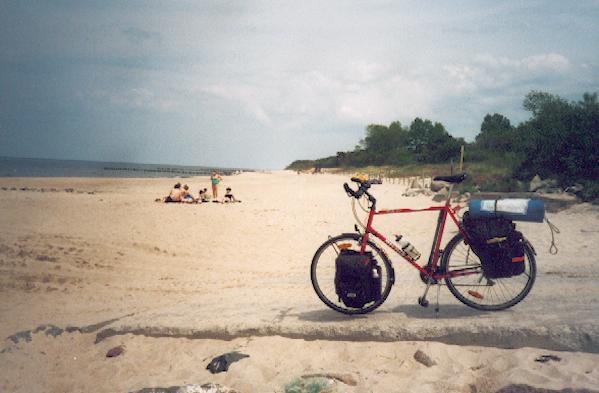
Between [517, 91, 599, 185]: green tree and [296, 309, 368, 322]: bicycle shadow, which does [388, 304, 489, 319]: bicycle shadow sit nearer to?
[296, 309, 368, 322]: bicycle shadow

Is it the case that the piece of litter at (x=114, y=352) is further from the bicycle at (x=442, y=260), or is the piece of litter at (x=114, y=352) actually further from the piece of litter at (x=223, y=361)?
the bicycle at (x=442, y=260)

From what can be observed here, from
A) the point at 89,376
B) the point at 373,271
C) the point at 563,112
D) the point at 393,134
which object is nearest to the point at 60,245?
the point at 89,376

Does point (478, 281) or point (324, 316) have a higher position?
point (478, 281)

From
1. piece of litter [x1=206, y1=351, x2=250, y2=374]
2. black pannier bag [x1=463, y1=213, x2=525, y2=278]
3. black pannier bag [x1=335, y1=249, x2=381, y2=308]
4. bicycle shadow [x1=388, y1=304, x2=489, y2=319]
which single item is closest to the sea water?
piece of litter [x1=206, y1=351, x2=250, y2=374]

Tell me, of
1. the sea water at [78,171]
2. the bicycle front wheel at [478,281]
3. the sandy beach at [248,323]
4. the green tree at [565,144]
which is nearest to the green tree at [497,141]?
the green tree at [565,144]

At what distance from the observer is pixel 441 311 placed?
484 centimetres

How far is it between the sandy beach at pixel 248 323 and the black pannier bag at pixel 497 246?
460mm

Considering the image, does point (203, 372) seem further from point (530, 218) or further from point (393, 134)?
point (393, 134)

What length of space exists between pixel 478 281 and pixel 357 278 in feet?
4.74

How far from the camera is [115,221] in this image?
45.7 ft

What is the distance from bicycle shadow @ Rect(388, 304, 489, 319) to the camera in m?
4.61

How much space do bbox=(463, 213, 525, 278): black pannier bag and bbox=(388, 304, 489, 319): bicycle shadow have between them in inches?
18.5

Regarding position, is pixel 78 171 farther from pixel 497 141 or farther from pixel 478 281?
pixel 478 281

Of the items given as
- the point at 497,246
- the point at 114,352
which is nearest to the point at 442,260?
the point at 497,246
